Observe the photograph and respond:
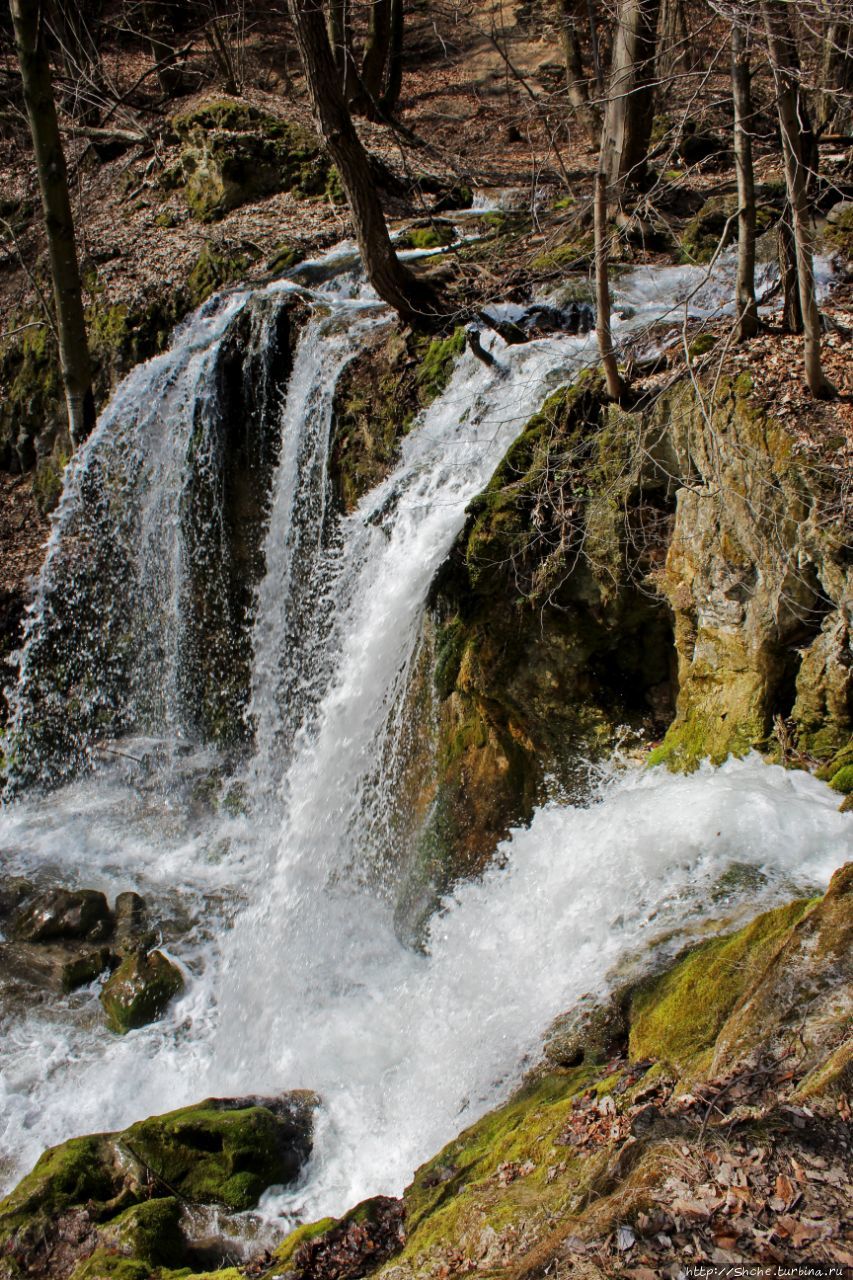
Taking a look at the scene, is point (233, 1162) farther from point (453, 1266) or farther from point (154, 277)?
point (154, 277)

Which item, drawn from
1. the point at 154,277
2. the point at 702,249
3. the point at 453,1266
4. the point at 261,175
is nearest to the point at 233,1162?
the point at 453,1266

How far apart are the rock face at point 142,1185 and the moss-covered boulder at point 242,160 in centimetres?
1035

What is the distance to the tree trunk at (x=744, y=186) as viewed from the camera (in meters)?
4.74

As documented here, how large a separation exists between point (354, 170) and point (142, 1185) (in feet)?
24.2

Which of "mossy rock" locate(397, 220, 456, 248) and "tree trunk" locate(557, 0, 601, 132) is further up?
"tree trunk" locate(557, 0, 601, 132)

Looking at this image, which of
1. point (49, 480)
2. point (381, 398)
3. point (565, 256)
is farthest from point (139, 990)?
point (565, 256)

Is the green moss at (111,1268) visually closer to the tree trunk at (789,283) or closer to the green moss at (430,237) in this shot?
the tree trunk at (789,283)

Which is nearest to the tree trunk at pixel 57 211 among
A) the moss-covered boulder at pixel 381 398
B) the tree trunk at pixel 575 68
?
the moss-covered boulder at pixel 381 398

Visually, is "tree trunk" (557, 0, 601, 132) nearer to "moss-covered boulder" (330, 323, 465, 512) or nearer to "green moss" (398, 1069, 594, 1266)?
"moss-covered boulder" (330, 323, 465, 512)

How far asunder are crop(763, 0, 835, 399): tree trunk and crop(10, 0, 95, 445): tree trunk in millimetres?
7097

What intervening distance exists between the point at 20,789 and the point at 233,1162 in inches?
220

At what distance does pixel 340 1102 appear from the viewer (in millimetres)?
4910

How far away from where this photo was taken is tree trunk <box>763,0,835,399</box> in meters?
4.45

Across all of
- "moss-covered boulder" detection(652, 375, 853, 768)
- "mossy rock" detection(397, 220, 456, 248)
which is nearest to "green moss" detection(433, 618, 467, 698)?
"moss-covered boulder" detection(652, 375, 853, 768)
